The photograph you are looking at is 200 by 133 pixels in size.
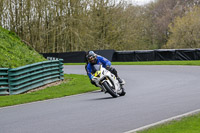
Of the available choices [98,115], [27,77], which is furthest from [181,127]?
[27,77]

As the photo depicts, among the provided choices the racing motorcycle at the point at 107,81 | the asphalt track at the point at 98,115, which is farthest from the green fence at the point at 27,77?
the asphalt track at the point at 98,115

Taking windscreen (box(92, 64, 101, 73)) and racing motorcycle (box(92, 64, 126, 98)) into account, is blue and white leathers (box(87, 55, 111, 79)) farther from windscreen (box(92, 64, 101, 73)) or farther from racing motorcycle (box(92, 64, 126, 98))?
racing motorcycle (box(92, 64, 126, 98))

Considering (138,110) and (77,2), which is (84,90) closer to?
(138,110)

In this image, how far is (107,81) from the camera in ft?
38.5

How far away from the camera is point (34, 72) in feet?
56.4

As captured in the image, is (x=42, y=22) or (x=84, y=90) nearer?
(x=84, y=90)

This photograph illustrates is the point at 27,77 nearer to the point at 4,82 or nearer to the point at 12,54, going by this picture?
the point at 4,82

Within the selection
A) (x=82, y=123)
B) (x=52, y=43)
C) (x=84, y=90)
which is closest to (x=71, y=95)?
(x=84, y=90)

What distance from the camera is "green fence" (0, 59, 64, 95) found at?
51.2ft

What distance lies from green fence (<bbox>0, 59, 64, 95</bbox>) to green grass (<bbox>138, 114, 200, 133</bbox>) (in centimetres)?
976

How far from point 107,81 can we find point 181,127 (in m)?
5.35

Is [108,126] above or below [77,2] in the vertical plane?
below

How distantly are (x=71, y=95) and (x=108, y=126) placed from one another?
22.3 feet

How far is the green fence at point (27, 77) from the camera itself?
1560 cm
